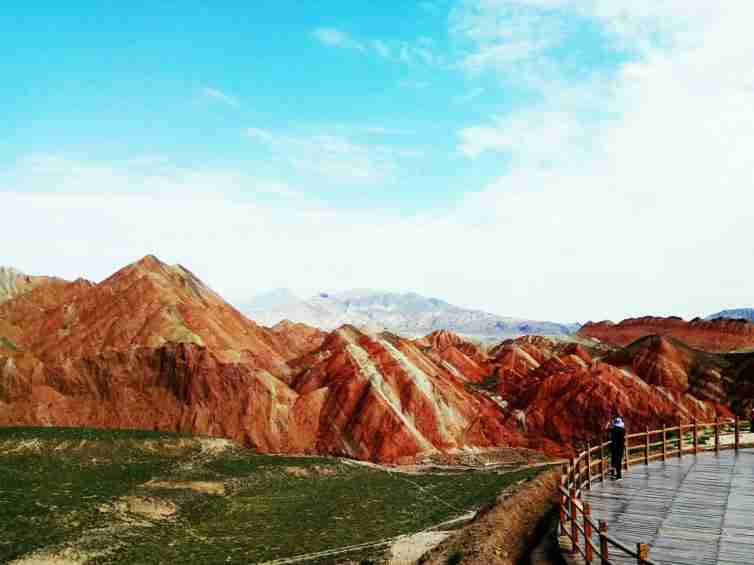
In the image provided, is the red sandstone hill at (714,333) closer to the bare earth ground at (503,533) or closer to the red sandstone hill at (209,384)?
the red sandstone hill at (209,384)

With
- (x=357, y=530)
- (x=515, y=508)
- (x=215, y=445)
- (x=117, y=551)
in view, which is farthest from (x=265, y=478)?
(x=515, y=508)

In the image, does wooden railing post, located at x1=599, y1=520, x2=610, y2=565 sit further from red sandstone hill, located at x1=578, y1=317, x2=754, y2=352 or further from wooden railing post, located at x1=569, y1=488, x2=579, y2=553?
red sandstone hill, located at x1=578, y1=317, x2=754, y2=352

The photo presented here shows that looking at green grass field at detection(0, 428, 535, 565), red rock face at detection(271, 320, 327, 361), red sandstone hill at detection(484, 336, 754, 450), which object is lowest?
green grass field at detection(0, 428, 535, 565)

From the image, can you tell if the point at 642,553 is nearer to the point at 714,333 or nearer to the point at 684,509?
the point at 684,509

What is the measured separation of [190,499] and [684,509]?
30.0 m

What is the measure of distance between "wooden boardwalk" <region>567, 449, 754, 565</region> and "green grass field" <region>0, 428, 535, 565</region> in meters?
15.1

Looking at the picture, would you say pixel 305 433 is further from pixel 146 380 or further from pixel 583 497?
pixel 583 497

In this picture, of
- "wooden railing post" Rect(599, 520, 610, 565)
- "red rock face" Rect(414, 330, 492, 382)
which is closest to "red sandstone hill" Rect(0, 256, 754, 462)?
"red rock face" Rect(414, 330, 492, 382)

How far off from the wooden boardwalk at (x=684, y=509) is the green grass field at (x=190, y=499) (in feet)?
49.6

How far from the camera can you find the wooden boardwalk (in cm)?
1883

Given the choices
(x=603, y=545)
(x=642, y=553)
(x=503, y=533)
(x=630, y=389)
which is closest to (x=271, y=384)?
(x=630, y=389)

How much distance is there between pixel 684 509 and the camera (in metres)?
23.0

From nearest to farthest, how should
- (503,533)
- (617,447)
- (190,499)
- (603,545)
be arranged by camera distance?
(603,545) < (617,447) < (503,533) < (190,499)

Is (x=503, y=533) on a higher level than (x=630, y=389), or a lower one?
lower
